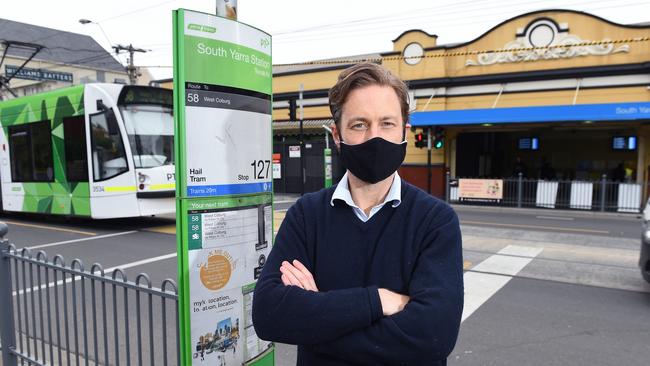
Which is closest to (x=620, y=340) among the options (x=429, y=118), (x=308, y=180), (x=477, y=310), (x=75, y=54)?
(x=477, y=310)

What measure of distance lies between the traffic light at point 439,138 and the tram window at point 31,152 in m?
13.7

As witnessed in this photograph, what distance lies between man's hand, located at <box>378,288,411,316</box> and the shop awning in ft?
55.3

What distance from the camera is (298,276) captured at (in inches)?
65.2

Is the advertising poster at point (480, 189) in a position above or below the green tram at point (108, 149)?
below

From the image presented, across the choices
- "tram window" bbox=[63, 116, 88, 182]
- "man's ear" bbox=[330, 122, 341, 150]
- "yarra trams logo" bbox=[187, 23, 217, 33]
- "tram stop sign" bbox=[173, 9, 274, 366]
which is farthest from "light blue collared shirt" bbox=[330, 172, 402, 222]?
"tram window" bbox=[63, 116, 88, 182]

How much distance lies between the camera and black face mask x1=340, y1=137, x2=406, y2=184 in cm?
169

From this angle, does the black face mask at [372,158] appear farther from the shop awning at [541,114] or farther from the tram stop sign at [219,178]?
the shop awning at [541,114]

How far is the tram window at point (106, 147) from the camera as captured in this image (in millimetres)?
10206

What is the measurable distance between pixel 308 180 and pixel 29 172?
12.6 meters

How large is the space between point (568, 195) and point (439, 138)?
5.23m

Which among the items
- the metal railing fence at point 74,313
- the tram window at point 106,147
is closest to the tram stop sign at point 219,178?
the metal railing fence at point 74,313

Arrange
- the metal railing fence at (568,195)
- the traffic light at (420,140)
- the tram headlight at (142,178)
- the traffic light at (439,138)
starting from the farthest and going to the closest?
the traffic light at (420,140) < the traffic light at (439,138) < the metal railing fence at (568,195) < the tram headlight at (142,178)

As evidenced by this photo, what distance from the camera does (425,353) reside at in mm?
1521

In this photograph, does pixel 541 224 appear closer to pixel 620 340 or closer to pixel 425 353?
pixel 620 340
